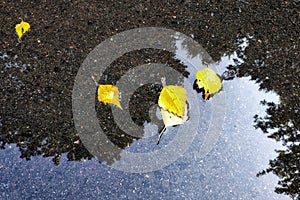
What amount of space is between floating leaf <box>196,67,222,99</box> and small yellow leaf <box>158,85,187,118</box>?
0.15 m

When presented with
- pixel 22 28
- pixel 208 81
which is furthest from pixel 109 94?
pixel 22 28

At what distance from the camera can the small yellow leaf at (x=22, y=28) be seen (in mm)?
2387

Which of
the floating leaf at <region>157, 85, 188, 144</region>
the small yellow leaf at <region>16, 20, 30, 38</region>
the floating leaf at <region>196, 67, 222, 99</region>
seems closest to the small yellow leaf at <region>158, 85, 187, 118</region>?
the floating leaf at <region>157, 85, 188, 144</region>

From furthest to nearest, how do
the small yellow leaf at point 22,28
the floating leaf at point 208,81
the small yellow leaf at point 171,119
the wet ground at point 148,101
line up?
the small yellow leaf at point 22,28 < the floating leaf at point 208,81 < the small yellow leaf at point 171,119 < the wet ground at point 148,101

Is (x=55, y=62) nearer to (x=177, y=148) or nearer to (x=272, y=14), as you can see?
(x=177, y=148)

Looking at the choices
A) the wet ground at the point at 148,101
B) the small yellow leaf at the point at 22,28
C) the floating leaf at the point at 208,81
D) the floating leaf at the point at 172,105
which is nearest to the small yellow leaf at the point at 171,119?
the floating leaf at the point at 172,105

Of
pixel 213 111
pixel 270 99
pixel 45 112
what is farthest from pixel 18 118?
pixel 270 99

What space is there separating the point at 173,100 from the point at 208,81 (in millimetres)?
299

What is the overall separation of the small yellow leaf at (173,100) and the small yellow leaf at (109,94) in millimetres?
275

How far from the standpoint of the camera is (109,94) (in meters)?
2.17

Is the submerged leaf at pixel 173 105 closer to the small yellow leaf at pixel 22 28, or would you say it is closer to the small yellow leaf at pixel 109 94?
the small yellow leaf at pixel 109 94

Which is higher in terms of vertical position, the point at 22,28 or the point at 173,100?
the point at 22,28

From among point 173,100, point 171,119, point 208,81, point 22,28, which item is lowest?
point 171,119

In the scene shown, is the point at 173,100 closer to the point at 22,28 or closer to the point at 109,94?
the point at 109,94
